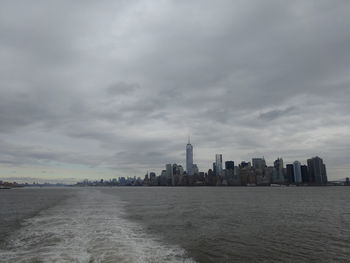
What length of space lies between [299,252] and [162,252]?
9639 mm

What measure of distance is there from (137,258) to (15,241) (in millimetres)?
12068

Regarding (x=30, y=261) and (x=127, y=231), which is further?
(x=127, y=231)

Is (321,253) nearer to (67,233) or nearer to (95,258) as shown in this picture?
(95,258)

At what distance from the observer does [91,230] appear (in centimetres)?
2775

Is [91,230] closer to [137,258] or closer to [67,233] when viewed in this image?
[67,233]

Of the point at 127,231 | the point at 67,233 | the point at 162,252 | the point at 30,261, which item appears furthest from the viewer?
the point at 127,231

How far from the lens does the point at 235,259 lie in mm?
18750

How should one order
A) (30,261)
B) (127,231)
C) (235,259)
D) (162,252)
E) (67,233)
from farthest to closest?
(127,231), (67,233), (162,252), (235,259), (30,261)

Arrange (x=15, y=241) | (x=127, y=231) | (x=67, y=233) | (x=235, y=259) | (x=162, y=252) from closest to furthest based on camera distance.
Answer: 1. (x=235, y=259)
2. (x=162, y=252)
3. (x=15, y=241)
4. (x=67, y=233)
5. (x=127, y=231)

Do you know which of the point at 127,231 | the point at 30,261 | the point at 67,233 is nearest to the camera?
the point at 30,261

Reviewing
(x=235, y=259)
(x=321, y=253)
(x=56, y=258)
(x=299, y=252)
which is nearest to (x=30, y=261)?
(x=56, y=258)

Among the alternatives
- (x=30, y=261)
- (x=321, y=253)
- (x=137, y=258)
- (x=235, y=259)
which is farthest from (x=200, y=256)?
(x=30, y=261)

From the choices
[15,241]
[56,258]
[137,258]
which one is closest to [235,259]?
[137,258]

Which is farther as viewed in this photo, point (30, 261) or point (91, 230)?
point (91, 230)
